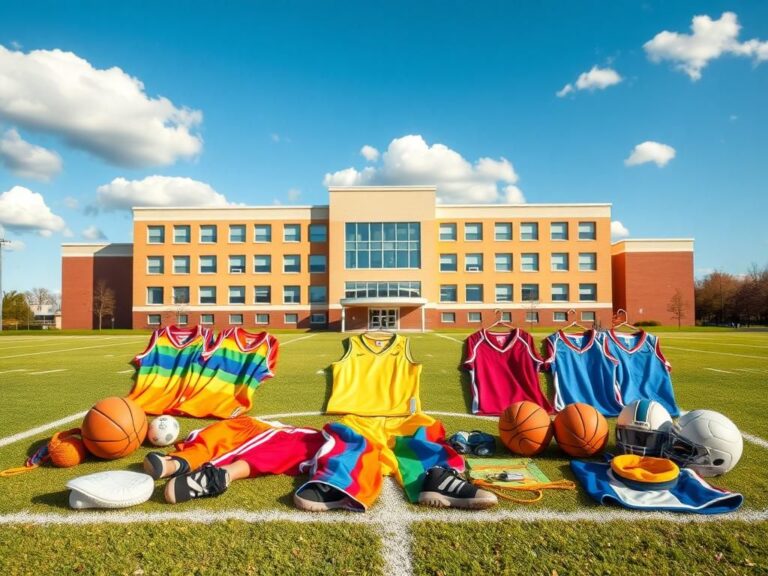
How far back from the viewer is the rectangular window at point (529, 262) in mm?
47312

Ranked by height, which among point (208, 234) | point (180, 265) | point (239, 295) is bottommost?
point (239, 295)

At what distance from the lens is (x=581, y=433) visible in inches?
217

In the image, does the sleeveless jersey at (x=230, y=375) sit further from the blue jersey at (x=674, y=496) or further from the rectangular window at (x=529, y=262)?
the rectangular window at (x=529, y=262)

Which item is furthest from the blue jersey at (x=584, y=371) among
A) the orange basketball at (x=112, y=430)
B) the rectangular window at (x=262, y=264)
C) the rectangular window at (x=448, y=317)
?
the rectangular window at (x=262, y=264)

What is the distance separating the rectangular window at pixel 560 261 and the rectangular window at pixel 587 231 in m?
2.45

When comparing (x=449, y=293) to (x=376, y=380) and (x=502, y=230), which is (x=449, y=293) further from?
(x=376, y=380)

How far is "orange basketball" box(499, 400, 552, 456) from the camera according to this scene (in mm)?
5637

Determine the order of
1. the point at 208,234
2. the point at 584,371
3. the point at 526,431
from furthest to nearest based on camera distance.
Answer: the point at 208,234
the point at 584,371
the point at 526,431

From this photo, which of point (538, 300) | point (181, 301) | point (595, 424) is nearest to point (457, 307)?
point (538, 300)

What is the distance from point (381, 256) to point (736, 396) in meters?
36.9

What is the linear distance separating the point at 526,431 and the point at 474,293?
42.2 meters

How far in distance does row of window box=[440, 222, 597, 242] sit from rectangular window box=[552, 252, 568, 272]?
1.55 metres

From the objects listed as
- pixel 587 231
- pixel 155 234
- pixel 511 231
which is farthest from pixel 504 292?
pixel 155 234

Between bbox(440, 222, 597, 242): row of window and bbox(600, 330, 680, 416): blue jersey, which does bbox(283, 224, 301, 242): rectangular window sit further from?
bbox(600, 330, 680, 416): blue jersey
